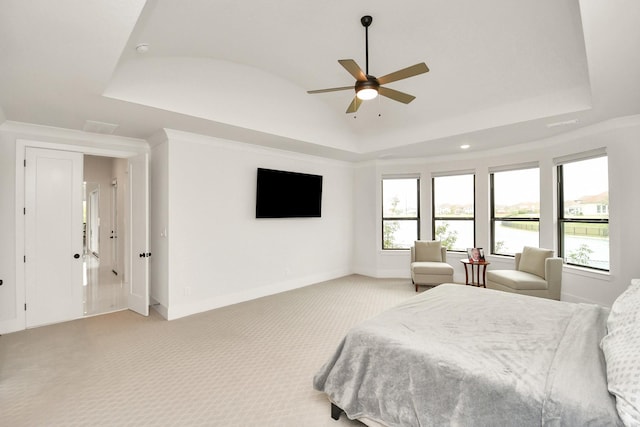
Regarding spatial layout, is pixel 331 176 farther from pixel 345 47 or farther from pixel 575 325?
A: pixel 575 325

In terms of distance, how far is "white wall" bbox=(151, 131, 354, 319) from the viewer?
4.06m

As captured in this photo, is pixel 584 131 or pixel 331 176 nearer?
pixel 584 131

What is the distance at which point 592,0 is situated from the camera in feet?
5.64

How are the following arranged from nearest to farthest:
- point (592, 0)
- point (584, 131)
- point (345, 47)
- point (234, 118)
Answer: point (592, 0) → point (345, 47) → point (234, 118) → point (584, 131)

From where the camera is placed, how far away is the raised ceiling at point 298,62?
203cm

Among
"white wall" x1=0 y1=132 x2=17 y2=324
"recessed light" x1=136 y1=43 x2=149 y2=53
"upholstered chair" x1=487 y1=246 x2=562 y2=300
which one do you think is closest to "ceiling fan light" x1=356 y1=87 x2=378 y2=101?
"recessed light" x1=136 y1=43 x2=149 y2=53

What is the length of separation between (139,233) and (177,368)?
2.26 m

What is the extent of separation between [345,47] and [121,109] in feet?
8.25

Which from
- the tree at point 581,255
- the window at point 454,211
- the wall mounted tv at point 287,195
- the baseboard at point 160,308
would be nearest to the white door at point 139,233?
the baseboard at point 160,308

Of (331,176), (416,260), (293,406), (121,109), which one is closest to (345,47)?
(121,109)

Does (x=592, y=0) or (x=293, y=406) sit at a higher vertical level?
(x=592, y=0)

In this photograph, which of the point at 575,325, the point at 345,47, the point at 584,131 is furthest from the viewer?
the point at 584,131

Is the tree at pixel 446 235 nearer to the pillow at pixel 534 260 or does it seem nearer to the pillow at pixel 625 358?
the pillow at pixel 534 260

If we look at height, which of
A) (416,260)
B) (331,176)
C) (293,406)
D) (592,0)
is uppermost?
(592,0)
